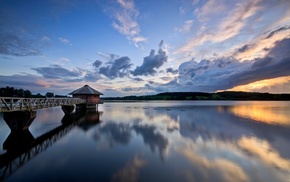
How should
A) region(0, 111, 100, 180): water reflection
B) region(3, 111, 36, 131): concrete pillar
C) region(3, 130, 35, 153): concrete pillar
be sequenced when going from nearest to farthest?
region(0, 111, 100, 180): water reflection, region(3, 130, 35, 153): concrete pillar, region(3, 111, 36, 131): concrete pillar

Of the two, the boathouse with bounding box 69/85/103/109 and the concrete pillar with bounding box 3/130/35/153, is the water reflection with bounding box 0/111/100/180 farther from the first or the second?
the boathouse with bounding box 69/85/103/109

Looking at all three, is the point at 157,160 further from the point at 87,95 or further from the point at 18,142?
the point at 87,95

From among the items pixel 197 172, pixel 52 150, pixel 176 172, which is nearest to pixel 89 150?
pixel 52 150

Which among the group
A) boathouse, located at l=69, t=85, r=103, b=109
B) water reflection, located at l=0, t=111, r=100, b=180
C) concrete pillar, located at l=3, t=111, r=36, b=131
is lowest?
water reflection, located at l=0, t=111, r=100, b=180

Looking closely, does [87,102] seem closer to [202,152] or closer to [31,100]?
[31,100]

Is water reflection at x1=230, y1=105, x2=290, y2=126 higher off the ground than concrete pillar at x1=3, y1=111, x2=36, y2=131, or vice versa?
concrete pillar at x1=3, y1=111, x2=36, y2=131

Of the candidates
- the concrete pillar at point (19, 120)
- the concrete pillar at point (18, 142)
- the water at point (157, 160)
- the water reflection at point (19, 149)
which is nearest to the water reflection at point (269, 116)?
the water at point (157, 160)

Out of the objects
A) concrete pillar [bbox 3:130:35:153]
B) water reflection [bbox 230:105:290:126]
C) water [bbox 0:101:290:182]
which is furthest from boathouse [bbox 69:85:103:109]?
water reflection [bbox 230:105:290:126]

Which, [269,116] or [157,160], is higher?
[157,160]

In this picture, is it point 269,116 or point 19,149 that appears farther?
point 269,116

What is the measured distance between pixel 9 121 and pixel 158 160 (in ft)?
43.6

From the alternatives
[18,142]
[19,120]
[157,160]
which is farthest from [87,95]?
[157,160]

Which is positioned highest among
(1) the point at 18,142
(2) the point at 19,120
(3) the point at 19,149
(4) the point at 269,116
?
(2) the point at 19,120

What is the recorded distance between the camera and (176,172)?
727 cm
